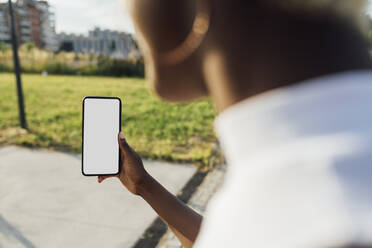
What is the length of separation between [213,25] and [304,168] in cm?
23

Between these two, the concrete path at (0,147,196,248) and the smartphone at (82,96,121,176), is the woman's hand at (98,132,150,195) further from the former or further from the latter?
the concrete path at (0,147,196,248)

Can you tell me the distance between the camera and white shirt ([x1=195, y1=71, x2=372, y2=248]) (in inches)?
16.2

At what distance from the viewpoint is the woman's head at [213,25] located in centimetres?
48

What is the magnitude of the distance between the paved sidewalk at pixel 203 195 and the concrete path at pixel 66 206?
11.3 inches

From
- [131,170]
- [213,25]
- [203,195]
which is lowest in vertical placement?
[203,195]

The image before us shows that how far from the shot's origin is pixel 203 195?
4.59m

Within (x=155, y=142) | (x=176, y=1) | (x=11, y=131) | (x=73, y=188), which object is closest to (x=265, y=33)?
(x=176, y=1)

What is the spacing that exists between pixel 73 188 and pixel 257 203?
4664 mm

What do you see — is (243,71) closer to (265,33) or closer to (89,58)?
(265,33)

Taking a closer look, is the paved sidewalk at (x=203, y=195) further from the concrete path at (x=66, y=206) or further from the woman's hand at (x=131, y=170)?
the woman's hand at (x=131, y=170)

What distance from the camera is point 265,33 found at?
0.49m

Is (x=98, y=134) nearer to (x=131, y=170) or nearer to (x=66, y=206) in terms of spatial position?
(x=131, y=170)

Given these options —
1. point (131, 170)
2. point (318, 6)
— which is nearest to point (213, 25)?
point (318, 6)

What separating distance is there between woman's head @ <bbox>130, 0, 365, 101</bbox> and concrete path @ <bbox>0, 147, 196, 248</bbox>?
3.20m
